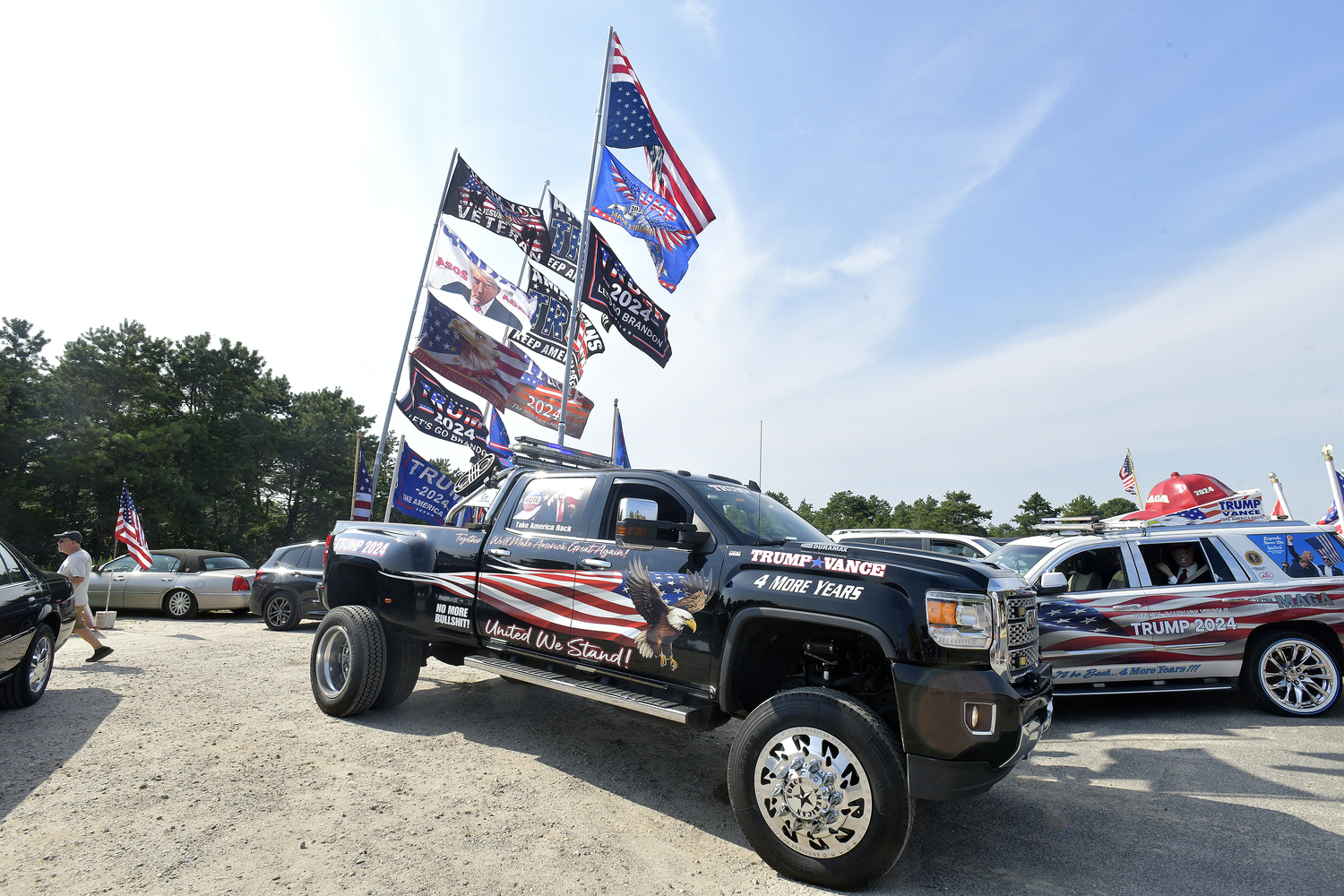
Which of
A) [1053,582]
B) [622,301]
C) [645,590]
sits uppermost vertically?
[622,301]

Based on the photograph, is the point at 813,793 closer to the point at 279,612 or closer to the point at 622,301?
the point at 622,301

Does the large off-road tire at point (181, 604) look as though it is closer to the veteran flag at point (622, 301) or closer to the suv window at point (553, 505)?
the veteran flag at point (622, 301)

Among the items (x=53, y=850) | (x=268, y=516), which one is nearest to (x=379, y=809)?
(x=53, y=850)

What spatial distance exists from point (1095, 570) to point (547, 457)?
18.9ft

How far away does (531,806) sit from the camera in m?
3.94

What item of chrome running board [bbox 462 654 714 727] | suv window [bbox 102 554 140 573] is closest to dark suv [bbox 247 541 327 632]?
suv window [bbox 102 554 140 573]

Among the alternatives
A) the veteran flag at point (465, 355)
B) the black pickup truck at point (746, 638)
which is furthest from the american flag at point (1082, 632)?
the veteran flag at point (465, 355)

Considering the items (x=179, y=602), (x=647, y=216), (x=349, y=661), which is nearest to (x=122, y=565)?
(x=179, y=602)

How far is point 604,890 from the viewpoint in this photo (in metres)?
3.04

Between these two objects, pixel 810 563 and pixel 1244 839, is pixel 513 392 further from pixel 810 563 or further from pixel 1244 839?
pixel 1244 839

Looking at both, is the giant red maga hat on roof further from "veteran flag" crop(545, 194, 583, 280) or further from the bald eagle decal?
"veteran flag" crop(545, 194, 583, 280)

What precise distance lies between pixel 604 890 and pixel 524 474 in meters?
3.18

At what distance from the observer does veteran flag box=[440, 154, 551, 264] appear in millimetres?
14539

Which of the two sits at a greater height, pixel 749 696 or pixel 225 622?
pixel 749 696
